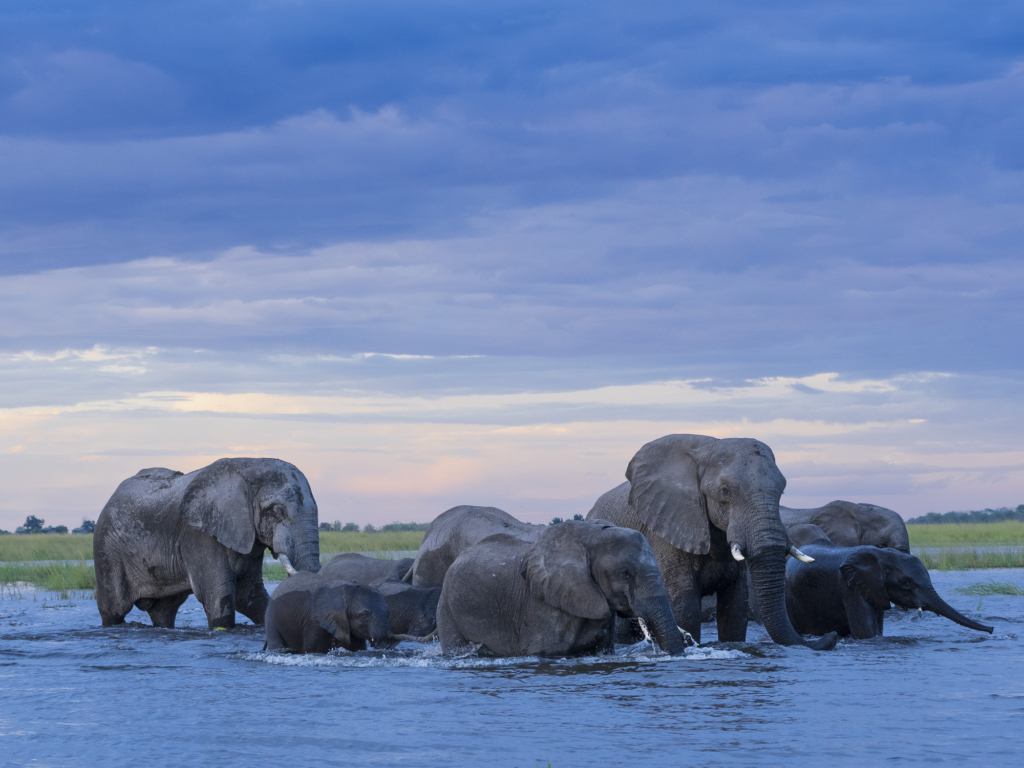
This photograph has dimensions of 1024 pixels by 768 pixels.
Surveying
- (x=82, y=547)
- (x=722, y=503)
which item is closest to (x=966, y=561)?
(x=722, y=503)

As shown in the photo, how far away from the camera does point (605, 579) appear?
1227 centimetres

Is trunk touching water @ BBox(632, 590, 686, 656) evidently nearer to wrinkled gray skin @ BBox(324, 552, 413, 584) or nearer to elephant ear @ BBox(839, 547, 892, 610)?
elephant ear @ BBox(839, 547, 892, 610)

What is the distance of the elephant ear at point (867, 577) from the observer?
15.6 m

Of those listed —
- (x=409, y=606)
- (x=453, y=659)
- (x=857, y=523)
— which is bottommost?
(x=453, y=659)

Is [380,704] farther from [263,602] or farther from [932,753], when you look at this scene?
[263,602]

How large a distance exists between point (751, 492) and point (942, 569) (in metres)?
24.7

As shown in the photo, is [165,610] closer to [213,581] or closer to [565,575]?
[213,581]

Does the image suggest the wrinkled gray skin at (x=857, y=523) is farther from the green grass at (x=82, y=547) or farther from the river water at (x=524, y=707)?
the green grass at (x=82, y=547)

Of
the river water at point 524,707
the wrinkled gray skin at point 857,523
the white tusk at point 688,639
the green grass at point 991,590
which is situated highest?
the wrinkled gray skin at point 857,523

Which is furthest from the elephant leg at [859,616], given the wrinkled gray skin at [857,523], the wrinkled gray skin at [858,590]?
the wrinkled gray skin at [857,523]

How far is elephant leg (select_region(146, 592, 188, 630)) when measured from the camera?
19500mm

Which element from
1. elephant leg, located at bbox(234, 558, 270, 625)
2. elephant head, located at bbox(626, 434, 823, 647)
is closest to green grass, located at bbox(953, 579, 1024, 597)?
elephant head, located at bbox(626, 434, 823, 647)

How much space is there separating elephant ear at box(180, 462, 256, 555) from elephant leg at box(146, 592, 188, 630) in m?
2.02

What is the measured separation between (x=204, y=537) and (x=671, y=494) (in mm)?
6889
